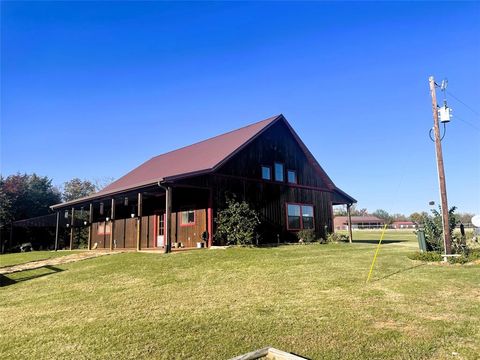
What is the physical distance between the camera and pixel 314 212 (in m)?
23.6

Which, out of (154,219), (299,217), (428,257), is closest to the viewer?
(428,257)

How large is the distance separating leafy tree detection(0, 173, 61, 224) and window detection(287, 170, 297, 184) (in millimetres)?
24804

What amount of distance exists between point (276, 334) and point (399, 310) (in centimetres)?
255

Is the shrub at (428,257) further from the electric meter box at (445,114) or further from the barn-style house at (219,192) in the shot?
the barn-style house at (219,192)

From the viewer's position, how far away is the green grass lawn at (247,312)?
5012 millimetres

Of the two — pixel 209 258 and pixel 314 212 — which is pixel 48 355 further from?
pixel 314 212

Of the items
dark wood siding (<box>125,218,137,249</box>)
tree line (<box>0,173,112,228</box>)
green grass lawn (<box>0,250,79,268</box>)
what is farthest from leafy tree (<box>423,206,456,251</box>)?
tree line (<box>0,173,112,228</box>)

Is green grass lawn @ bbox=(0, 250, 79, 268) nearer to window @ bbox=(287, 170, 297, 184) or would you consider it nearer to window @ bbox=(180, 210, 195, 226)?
window @ bbox=(180, 210, 195, 226)

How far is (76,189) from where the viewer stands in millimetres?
61031

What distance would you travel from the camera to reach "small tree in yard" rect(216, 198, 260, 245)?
17.0 metres

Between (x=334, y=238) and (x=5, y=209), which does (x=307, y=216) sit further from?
(x=5, y=209)

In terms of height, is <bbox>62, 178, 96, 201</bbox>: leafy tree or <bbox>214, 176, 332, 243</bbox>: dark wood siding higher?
<bbox>62, 178, 96, 201</bbox>: leafy tree

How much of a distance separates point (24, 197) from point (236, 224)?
28448 millimetres

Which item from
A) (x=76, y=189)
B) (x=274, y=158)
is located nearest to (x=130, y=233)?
(x=274, y=158)
